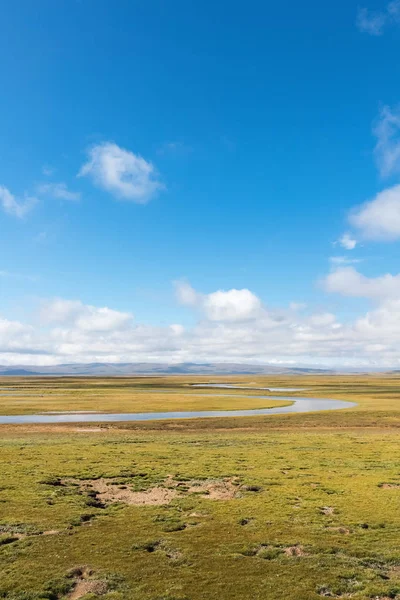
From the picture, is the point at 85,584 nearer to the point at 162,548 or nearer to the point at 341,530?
the point at 162,548

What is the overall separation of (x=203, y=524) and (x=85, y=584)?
764 cm

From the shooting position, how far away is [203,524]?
67.7 ft

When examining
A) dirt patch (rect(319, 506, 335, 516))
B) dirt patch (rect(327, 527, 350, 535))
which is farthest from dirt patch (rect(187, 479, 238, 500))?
dirt patch (rect(327, 527, 350, 535))

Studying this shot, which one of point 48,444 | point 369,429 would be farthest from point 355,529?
point 369,429

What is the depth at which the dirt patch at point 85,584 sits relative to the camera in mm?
13961

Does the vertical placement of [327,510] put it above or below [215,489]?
above

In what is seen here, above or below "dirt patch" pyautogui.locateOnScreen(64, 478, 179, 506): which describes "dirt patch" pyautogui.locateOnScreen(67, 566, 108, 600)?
above

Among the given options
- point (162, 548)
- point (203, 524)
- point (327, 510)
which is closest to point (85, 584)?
point (162, 548)

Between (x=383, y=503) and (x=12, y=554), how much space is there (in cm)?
2053

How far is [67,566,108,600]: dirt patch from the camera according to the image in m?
14.0

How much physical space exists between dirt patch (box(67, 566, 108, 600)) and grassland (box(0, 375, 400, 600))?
57 millimetres

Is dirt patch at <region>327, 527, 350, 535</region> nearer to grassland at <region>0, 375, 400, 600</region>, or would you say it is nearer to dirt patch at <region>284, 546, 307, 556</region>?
grassland at <region>0, 375, 400, 600</region>

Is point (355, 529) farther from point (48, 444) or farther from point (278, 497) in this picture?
point (48, 444)

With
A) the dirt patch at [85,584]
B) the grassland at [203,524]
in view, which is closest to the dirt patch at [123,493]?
the grassland at [203,524]
